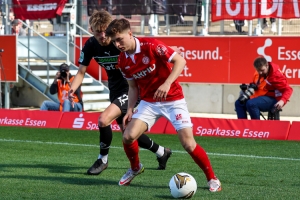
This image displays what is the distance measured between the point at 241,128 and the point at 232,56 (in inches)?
187

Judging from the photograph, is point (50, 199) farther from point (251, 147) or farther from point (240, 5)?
point (240, 5)

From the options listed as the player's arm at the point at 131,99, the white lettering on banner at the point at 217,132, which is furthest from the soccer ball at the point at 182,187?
the white lettering on banner at the point at 217,132

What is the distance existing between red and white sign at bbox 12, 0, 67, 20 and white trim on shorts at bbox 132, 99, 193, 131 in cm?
1251

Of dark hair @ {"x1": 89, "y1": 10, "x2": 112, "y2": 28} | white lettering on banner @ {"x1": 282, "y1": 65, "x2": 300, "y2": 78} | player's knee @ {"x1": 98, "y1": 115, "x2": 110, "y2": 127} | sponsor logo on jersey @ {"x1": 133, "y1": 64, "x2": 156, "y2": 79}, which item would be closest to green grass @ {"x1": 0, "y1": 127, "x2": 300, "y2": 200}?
player's knee @ {"x1": 98, "y1": 115, "x2": 110, "y2": 127}

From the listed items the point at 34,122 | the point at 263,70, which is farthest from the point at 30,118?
the point at 263,70

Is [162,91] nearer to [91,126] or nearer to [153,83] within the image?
[153,83]

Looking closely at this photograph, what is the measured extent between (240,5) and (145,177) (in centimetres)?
983

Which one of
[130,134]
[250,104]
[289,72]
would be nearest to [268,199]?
[130,134]

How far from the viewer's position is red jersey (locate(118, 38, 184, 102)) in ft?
23.9

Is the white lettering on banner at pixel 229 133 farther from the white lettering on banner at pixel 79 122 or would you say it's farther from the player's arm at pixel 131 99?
the player's arm at pixel 131 99

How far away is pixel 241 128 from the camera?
13.1 m

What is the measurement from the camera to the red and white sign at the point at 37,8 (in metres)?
19.5

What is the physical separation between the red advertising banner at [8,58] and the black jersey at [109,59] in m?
9.24

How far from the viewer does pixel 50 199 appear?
22.8 feet
